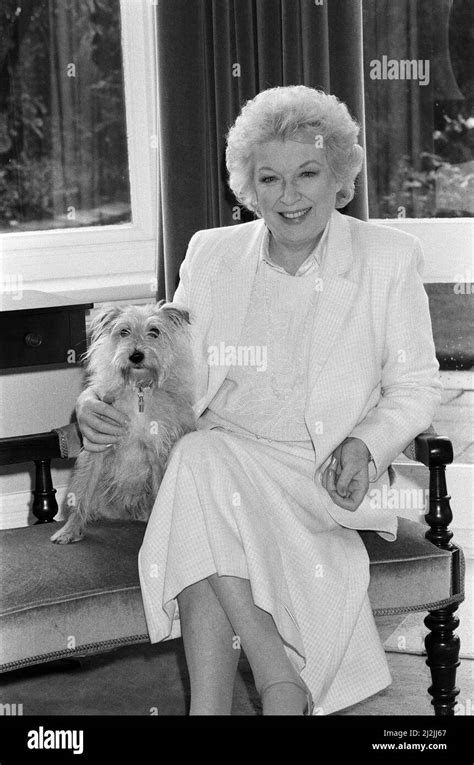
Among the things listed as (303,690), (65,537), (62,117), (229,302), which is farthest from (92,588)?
(62,117)

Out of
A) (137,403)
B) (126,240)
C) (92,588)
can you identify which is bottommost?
(92,588)

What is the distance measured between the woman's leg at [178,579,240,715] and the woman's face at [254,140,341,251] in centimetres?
87

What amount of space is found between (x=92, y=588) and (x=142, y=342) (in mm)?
607

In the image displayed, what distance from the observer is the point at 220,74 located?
322 centimetres

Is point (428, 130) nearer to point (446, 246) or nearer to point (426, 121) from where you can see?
point (426, 121)

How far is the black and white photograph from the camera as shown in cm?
204

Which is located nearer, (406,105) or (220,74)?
(220,74)

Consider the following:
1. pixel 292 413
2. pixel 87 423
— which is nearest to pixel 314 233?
pixel 292 413

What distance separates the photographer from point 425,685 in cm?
266

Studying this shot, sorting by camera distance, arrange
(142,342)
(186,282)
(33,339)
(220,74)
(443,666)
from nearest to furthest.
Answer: (443,666), (142,342), (186,282), (33,339), (220,74)

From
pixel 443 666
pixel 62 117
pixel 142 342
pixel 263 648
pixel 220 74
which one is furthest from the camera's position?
pixel 62 117

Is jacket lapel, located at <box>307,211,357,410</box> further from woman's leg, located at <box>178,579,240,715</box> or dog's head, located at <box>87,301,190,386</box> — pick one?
woman's leg, located at <box>178,579,240,715</box>

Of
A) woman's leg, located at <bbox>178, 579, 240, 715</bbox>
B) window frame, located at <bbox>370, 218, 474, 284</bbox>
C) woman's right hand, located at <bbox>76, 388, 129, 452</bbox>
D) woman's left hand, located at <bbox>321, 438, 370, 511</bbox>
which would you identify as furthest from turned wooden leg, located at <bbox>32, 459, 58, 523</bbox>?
window frame, located at <bbox>370, 218, 474, 284</bbox>
